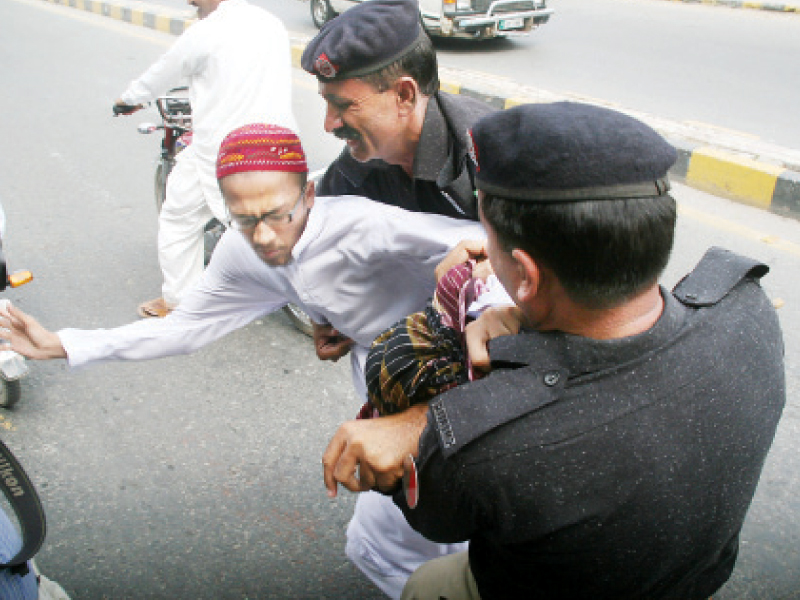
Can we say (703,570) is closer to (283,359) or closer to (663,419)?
(663,419)

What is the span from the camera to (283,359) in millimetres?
3645

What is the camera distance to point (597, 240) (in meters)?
0.97

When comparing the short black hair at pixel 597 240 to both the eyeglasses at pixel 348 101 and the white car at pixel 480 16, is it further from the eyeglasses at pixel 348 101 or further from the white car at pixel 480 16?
the white car at pixel 480 16

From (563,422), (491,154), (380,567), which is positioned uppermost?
(491,154)

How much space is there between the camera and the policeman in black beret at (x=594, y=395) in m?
0.99

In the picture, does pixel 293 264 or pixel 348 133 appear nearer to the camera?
pixel 293 264

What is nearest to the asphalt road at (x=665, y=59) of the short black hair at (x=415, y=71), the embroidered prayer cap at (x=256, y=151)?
the short black hair at (x=415, y=71)

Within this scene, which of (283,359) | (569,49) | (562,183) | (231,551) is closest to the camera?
(562,183)

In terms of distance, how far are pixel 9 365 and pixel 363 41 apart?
195cm

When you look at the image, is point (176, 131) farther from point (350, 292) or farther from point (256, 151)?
point (350, 292)

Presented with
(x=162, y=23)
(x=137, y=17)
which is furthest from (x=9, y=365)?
(x=137, y=17)

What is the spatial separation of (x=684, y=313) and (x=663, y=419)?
0.61 ft

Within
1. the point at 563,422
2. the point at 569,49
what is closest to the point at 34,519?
the point at 563,422

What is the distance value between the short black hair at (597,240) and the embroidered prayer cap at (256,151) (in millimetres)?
1060
